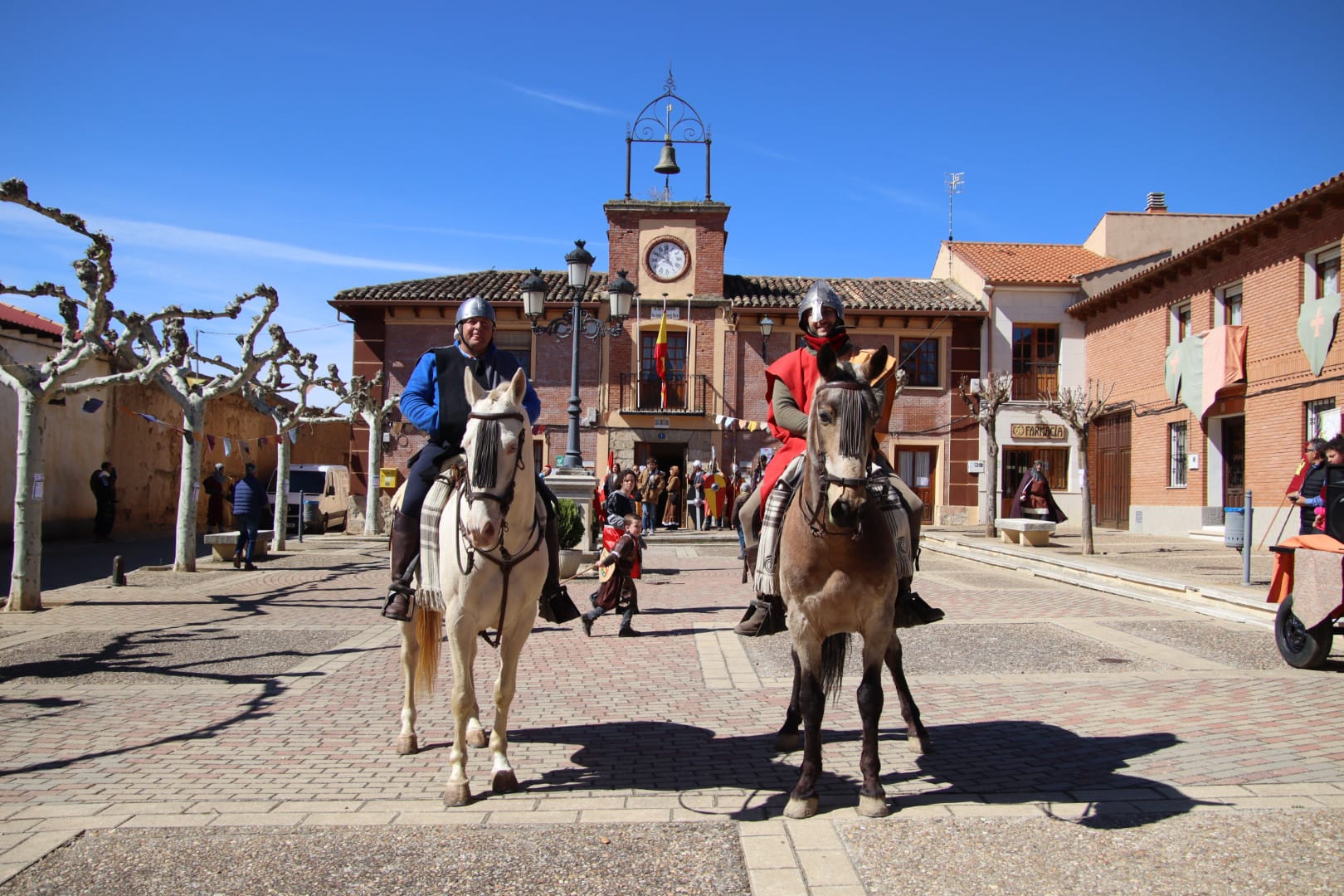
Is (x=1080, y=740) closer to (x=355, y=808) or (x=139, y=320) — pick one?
(x=355, y=808)

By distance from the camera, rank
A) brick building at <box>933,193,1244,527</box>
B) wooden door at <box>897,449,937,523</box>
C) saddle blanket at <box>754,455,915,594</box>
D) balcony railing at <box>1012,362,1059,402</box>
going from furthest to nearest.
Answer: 1. wooden door at <box>897,449,937,523</box>
2. balcony railing at <box>1012,362,1059,402</box>
3. brick building at <box>933,193,1244,527</box>
4. saddle blanket at <box>754,455,915,594</box>

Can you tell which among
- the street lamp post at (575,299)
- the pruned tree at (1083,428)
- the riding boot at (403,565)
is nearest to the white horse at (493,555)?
the riding boot at (403,565)

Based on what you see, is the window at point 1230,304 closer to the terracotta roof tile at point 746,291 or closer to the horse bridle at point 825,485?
the terracotta roof tile at point 746,291

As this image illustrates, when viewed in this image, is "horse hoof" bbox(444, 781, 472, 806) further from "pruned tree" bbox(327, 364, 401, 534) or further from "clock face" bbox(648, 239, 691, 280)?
"clock face" bbox(648, 239, 691, 280)

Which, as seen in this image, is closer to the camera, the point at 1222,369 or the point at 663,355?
the point at 1222,369

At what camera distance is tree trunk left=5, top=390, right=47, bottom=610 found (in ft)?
36.9

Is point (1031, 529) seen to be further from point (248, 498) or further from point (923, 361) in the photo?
point (248, 498)

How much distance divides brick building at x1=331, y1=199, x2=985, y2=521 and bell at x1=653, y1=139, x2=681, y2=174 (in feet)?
11.4

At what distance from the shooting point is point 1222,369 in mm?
21828

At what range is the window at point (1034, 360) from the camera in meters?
31.2

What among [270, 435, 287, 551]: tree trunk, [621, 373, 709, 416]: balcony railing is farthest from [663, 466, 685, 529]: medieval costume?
[270, 435, 287, 551]: tree trunk

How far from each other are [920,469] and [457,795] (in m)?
29.1

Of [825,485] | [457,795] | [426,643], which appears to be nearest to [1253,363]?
[825,485]

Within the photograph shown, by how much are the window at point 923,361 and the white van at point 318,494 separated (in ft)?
62.9
